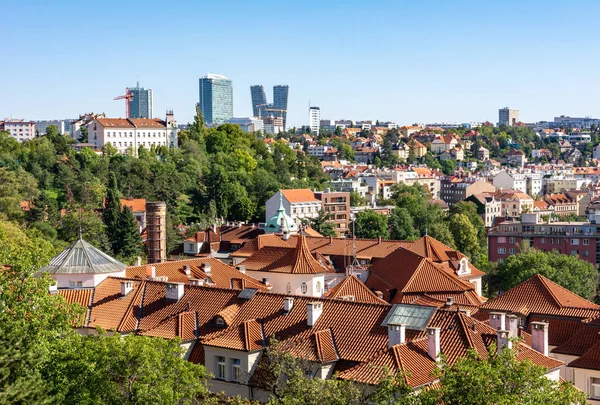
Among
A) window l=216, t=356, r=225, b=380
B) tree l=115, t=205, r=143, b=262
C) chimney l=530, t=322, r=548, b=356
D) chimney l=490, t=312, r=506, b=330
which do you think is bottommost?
tree l=115, t=205, r=143, b=262

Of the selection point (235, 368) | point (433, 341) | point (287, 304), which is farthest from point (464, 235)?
point (433, 341)

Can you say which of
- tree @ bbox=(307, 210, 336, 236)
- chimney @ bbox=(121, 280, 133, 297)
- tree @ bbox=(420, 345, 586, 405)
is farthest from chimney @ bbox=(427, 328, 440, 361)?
tree @ bbox=(307, 210, 336, 236)

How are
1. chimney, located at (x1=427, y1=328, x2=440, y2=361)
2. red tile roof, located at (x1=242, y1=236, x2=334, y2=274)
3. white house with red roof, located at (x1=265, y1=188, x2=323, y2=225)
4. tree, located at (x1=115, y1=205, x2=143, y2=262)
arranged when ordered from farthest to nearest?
white house with red roof, located at (x1=265, y1=188, x2=323, y2=225), tree, located at (x1=115, y1=205, x2=143, y2=262), red tile roof, located at (x1=242, y1=236, x2=334, y2=274), chimney, located at (x1=427, y1=328, x2=440, y2=361)

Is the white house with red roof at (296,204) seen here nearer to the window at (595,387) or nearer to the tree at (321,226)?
the tree at (321,226)

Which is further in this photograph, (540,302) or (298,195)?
(298,195)

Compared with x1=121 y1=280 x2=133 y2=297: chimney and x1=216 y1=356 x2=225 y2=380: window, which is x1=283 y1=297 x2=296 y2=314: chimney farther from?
x1=121 y1=280 x2=133 y2=297: chimney

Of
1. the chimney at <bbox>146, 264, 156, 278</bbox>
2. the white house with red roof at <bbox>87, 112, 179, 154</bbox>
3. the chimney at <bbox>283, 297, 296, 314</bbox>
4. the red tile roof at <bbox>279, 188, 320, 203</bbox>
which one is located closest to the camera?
the chimney at <bbox>283, 297, 296, 314</bbox>

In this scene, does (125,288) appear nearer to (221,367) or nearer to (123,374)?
(221,367)

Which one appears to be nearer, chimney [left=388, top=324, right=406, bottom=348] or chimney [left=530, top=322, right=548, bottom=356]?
chimney [left=388, top=324, right=406, bottom=348]
